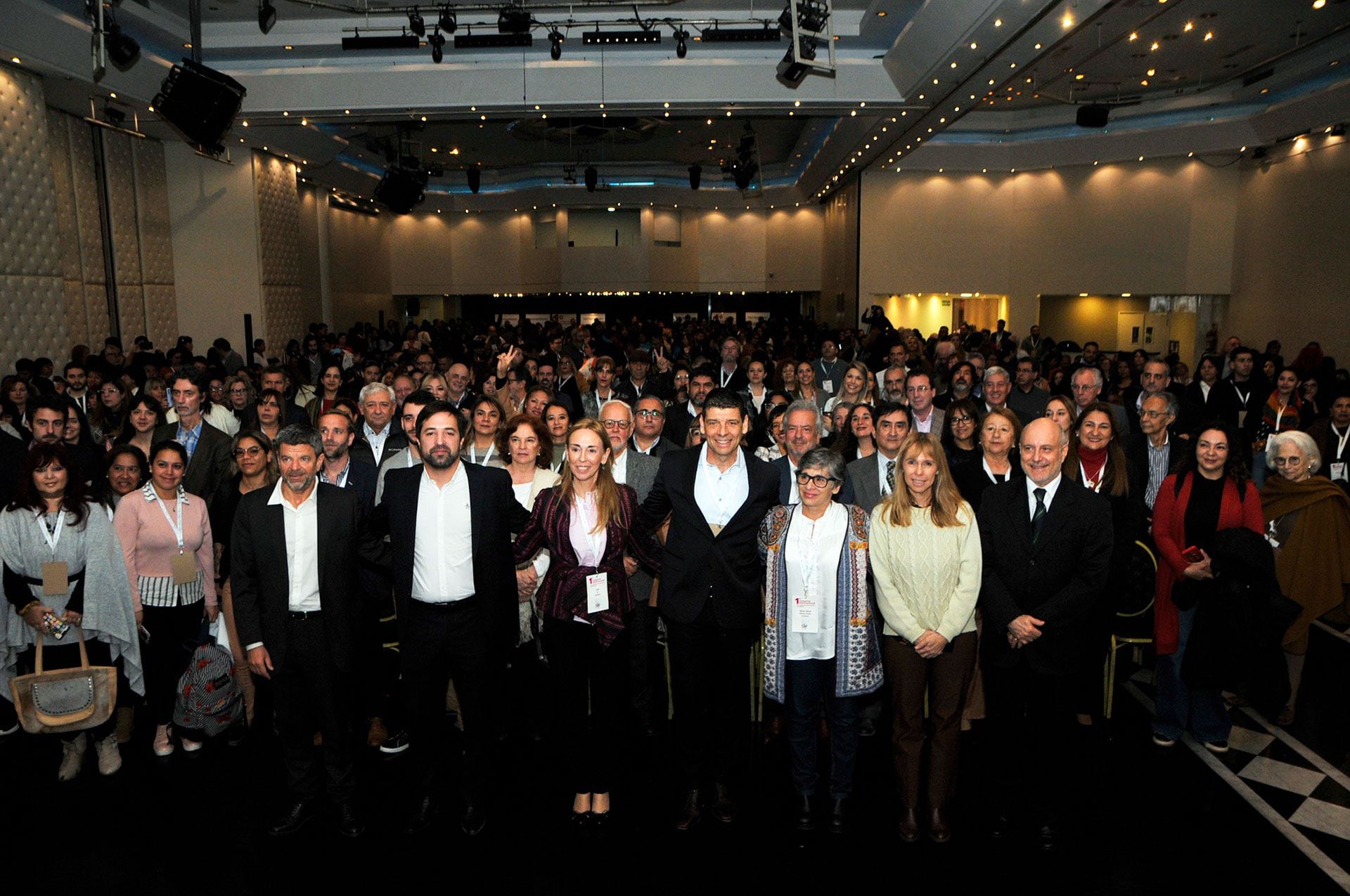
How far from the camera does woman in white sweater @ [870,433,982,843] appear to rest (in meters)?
3.46

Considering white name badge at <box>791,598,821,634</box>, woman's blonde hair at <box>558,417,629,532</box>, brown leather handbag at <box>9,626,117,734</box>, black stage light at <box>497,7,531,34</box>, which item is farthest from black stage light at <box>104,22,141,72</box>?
white name badge at <box>791,598,821,634</box>

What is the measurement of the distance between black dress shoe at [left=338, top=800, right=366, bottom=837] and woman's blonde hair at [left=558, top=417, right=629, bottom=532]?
5.32ft

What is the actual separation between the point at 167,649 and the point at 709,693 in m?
2.72

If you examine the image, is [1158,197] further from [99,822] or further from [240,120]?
[99,822]

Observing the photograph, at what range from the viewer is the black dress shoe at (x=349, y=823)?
143 inches

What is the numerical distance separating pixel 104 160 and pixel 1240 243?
20.1 m

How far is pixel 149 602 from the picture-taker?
4145 millimetres

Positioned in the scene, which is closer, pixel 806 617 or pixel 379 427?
pixel 806 617

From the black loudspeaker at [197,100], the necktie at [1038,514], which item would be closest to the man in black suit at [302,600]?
the necktie at [1038,514]

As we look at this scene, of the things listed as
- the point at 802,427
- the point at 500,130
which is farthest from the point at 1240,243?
the point at 802,427

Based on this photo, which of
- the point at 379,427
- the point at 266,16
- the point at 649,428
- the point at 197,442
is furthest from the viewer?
the point at 266,16

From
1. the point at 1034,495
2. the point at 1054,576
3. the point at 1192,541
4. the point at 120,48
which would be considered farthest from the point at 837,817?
the point at 120,48

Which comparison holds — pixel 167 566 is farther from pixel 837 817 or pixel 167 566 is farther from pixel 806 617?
pixel 837 817

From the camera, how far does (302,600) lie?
11.7 ft
